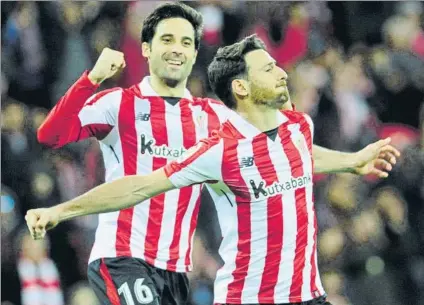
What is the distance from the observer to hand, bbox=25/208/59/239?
550 centimetres

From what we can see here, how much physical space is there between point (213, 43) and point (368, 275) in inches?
104

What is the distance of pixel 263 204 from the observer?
5.94 m

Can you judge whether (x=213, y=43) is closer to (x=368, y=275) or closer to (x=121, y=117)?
(x=368, y=275)

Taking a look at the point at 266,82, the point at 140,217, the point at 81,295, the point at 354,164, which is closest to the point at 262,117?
the point at 266,82

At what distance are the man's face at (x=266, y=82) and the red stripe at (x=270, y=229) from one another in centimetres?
23

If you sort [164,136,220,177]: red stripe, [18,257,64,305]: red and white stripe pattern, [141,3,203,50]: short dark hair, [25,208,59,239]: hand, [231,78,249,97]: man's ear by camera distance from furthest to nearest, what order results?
[18,257,64,305]: red and white stripe pattern → [141,3,203,50]: short dark hair → [231,78,249,97]: man's ear → [164,136,220,177]: red stripe → [25,208,59,239]: hand

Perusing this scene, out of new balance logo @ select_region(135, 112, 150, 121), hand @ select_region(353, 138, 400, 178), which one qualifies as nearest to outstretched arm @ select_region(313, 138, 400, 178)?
hand @ select_region(353, 138, 400, 178)

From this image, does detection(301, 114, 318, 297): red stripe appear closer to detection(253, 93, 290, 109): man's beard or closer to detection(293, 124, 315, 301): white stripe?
detection(293, 124, 315, 301): white stripe

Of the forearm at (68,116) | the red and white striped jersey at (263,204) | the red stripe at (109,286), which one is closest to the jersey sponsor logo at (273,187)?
the red and white striped jersey at (263,204)

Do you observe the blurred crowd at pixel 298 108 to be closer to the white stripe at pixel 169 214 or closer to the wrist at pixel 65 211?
the white stripe at pixel 169 214

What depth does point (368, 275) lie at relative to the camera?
9.84 metres

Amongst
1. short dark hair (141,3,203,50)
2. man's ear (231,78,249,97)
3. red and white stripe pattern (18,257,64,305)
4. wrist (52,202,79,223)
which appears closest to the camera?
wrist (52,202,79,223)

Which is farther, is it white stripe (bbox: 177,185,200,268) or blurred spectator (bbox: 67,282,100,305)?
blurred spectator (bbox: 67,282,100,305)

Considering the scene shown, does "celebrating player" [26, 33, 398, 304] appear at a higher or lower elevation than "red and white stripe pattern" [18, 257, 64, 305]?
higher
